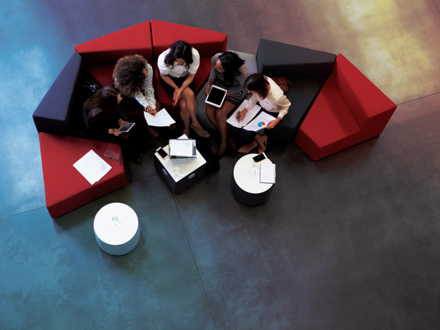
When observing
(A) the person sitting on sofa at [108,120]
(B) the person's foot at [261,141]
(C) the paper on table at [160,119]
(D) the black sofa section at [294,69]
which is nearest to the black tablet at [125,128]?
(A) the person sitting on sofa at [108,120]

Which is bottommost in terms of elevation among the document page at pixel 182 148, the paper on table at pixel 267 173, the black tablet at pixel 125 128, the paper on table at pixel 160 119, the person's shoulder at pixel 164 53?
the paper on table at pixel 267 173

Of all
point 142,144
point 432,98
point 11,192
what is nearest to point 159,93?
point 142,144

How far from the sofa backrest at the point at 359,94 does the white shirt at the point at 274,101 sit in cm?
80

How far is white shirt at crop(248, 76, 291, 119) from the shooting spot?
436cm

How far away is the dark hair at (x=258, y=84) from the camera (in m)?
4.07

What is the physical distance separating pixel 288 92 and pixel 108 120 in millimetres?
2159

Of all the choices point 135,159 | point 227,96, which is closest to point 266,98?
point 227,96

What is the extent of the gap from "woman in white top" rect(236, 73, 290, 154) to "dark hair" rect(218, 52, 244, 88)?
262 mm

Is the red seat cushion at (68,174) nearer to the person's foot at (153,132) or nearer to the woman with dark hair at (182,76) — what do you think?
the person's foot at (153,132)

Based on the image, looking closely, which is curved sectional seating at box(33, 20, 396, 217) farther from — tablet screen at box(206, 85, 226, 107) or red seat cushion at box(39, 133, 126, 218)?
tablet screen at box(206, 85, 226, 107)

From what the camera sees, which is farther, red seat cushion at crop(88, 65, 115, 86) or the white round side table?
red seat cushion at crop(88, 65, 115, 86)

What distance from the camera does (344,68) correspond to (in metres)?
4.73

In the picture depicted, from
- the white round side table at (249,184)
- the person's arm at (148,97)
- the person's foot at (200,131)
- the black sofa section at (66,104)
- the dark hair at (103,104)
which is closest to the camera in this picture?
the dark hair at (103,104)

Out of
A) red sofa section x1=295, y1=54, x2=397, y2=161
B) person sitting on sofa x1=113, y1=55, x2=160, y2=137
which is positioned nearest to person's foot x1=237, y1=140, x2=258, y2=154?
red sofa section x1=295, y1=54, x2=397, y2=161
